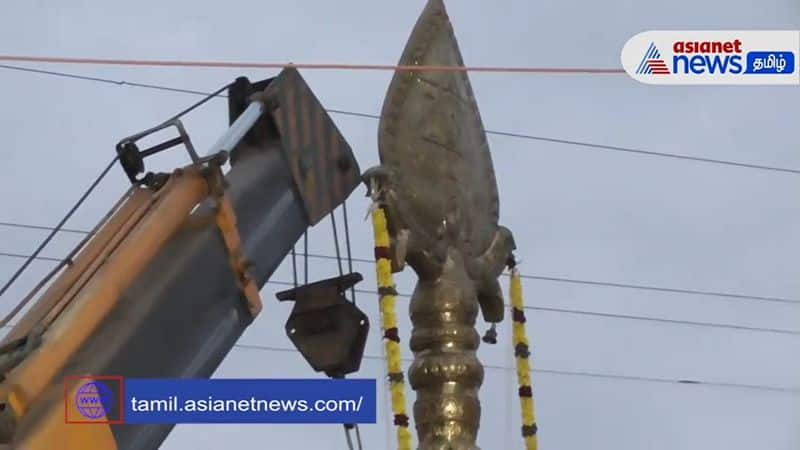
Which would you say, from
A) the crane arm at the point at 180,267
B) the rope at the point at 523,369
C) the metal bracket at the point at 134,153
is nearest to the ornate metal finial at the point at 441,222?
the rope at the point at 523,369

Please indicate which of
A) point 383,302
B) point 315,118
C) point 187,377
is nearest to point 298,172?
point 315,118

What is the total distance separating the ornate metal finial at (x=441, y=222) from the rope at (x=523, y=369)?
0.08m

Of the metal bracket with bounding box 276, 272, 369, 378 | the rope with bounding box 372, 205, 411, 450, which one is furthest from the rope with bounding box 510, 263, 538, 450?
the metal bracket with bounding box 276, 272, 369, 378

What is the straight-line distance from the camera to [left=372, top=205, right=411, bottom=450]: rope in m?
4.50

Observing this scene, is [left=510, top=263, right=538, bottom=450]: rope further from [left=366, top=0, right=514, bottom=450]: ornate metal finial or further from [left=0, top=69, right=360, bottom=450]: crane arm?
[left=0, top=69, right=360, bottom=450]: crane arm

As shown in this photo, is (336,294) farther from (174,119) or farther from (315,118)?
(174,119)

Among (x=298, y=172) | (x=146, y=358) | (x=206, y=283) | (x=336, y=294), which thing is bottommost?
(x=146, y=358)

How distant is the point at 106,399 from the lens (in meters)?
3.28

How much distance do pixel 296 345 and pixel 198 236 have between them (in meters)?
0.89

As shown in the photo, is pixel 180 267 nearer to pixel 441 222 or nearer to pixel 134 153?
pixel 134 153

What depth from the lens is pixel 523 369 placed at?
17.0 ft

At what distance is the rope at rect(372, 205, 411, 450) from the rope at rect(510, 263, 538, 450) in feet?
2.49

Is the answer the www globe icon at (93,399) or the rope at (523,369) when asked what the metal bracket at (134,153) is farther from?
the rope at (523,369)

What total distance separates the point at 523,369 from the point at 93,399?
2.34 metres
